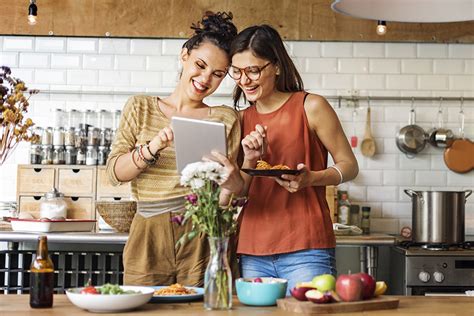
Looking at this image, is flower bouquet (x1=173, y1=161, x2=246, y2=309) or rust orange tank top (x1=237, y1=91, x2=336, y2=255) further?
rust orange tank top (x1=237, y1=91, x2=336, y2=255)

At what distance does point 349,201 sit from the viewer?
637cm

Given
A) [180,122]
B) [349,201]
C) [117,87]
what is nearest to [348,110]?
[349,201]

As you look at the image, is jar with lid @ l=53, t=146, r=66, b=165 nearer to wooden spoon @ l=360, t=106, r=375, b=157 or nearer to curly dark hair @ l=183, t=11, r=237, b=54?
wooden spoon @ l=360, t=106, r=375, b=157

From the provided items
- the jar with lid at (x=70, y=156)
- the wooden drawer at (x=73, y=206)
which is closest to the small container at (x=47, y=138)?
the jar with lid at (x=70, y=156)

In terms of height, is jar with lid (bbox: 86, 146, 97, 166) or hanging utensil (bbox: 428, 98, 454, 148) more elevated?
hanging utensil (bbox: 428, 98, 454, 148)

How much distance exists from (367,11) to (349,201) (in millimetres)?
3584

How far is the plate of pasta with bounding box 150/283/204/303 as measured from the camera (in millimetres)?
2865

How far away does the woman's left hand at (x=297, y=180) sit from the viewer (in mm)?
3035

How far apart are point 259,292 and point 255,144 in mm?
564

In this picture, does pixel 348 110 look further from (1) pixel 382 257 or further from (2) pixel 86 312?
(2) pixel 86 312

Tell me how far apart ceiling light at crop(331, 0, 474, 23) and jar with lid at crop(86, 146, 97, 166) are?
3.42 metres

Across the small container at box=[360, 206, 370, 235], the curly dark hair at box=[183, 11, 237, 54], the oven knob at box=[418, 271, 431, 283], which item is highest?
the curly dark hair at box=[183, 11, 237, 54]

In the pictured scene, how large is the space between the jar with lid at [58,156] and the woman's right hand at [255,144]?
3157 millimetres

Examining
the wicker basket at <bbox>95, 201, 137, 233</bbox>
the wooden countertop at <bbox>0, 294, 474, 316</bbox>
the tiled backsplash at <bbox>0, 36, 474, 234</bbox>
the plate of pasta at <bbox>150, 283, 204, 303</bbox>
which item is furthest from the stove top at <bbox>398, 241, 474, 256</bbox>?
the plate of pasta at <bbox>150, 283, 204, 303</bbox>
